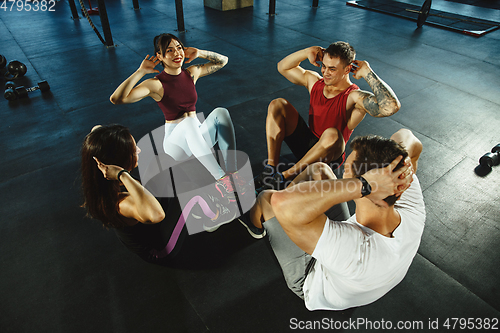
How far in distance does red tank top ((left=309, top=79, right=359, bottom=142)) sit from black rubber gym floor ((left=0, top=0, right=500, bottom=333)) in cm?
76

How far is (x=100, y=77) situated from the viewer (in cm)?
482

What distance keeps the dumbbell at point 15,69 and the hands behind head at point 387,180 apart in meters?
5.49

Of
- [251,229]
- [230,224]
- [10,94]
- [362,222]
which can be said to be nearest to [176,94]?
[230,224]

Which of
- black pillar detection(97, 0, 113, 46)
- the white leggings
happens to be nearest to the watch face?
the white leggings

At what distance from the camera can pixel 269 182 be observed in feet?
8.28

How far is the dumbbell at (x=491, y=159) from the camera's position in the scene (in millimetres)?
2933

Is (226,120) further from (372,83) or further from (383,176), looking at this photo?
(383,176)

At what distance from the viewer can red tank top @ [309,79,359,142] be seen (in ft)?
8.20

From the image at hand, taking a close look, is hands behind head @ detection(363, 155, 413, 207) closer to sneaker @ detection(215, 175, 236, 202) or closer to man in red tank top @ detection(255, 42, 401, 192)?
man in red tank top @ detection(255, 42, 401, 192)

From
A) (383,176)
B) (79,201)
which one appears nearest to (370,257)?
(383,176)

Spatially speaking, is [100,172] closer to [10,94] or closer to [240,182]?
[240,182]

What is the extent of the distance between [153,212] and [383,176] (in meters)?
1.25

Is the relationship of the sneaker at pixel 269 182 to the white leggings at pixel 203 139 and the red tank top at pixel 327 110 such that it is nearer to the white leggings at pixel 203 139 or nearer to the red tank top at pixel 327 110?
the white leggings at pixel 203 139

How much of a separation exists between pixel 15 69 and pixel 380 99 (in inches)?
207
